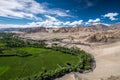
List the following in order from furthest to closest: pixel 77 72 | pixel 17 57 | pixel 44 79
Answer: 1. pixel 17 57
2. pixel 77 72
3. pixel 44 79

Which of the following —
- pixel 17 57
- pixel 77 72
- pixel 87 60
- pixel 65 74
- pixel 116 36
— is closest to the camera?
pixel 65 74

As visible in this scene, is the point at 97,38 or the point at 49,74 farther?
the point at 97,38

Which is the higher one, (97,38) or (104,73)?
(97,38)

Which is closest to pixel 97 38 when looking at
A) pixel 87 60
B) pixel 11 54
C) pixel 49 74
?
pixel 87 60

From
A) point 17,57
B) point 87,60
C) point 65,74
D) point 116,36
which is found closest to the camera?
point 65,74

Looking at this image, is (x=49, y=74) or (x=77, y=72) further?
(x=77, y=72)

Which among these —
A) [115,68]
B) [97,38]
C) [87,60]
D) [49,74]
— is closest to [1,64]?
[49,74]

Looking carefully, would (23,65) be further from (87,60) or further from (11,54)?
(87,60)

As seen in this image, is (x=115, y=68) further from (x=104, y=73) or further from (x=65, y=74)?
(x=65, y=74)

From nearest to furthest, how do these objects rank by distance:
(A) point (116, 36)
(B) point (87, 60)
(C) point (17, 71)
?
1. (C) point (17, 71)
2. (B) point (87, 60)
3. (A) point (116, 36)
